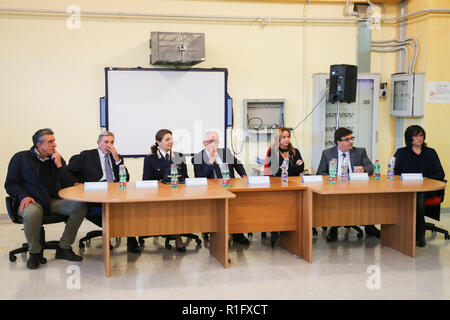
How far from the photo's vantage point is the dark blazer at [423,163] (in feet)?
20.4

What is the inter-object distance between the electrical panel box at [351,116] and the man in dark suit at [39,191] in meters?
3.77

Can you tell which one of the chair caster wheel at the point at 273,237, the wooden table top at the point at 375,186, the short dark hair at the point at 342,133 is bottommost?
the chair caster wheel at the point at 273,237

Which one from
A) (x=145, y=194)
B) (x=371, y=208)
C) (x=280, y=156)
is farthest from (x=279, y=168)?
(x=145, y=194)

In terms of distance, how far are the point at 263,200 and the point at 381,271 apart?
50.1 inches

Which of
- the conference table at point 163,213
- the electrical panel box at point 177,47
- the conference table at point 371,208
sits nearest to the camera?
the conference table at point 163,213

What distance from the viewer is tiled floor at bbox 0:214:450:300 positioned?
14.4 ft

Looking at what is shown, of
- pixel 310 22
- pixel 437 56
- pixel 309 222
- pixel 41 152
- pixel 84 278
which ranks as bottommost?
pixel 84 278

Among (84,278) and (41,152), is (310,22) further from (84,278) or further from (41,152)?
(84,278)

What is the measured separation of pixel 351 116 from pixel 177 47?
278cm

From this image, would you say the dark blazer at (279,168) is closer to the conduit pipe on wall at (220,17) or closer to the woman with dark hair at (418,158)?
the woman with dark hair at (418,158)

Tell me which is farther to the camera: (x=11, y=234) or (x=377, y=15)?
(x=377, y=15)

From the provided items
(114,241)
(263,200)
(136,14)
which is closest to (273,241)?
(263,200)

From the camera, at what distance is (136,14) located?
734 centimetres

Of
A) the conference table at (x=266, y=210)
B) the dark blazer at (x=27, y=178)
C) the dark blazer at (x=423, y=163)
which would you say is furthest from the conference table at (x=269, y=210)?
the dark blazer at (x=27, y=178)
